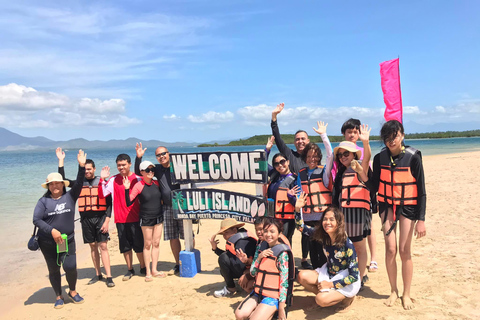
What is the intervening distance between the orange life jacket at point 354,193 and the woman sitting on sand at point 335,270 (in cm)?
41

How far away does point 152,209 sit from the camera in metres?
5.95

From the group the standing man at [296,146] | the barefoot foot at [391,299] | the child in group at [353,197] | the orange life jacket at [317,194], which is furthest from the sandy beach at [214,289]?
the standing man at [296,146]

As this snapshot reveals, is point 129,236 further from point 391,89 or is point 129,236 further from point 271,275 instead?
point 391,89

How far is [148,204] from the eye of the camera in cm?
594

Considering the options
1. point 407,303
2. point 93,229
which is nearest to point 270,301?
point 407,303

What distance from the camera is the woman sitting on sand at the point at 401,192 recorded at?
4121mm

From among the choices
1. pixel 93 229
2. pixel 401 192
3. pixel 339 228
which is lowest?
pixel 93 229

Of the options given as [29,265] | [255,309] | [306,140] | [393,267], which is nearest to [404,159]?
[393,267]

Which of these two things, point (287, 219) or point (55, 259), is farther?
point (287, 219)

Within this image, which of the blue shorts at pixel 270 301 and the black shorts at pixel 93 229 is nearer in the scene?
the blue shorts at pixel 270 301

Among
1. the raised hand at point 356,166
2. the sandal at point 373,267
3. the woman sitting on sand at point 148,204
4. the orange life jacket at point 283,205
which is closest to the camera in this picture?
the raised hand at point 356,166

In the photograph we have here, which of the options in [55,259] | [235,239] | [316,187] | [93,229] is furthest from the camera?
[93,229]

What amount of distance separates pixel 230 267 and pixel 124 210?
219 centimetres

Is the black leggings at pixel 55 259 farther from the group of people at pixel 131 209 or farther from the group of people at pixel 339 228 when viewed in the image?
the group of people at pixel 339 228
